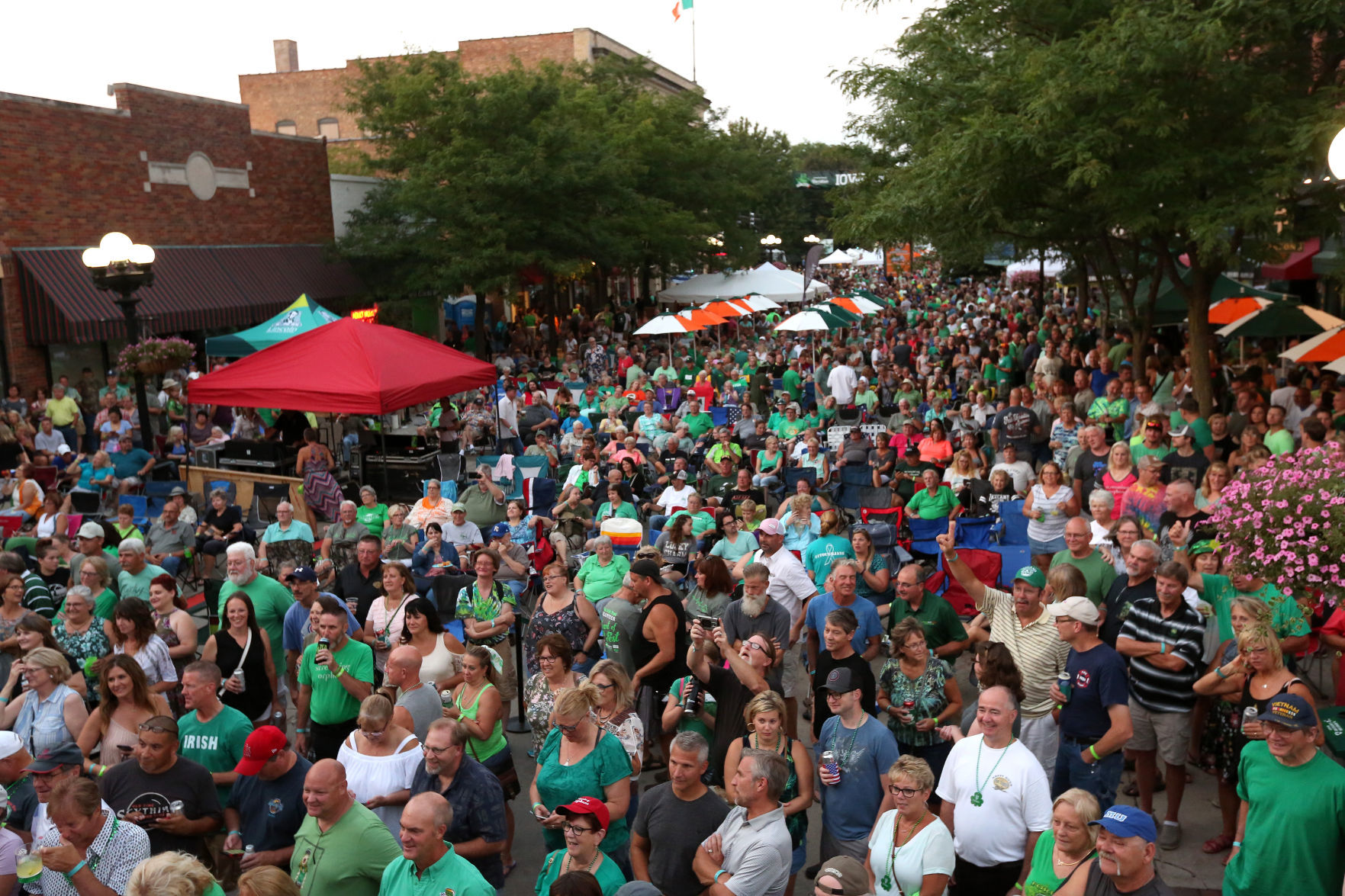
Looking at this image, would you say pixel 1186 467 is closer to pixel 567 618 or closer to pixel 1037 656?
pixel 1037 656

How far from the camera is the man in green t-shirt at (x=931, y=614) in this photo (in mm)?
7184

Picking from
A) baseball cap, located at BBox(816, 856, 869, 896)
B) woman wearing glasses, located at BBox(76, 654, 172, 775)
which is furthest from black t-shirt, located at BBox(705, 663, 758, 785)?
woman wearing glasses, located at BBox(76, 654, 172, 775)

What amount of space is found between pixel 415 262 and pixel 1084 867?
28.5m

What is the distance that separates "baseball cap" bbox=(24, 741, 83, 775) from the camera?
5.30 m

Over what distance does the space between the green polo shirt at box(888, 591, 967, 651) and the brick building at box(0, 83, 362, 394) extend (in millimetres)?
19492

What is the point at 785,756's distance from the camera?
5543 millimetres

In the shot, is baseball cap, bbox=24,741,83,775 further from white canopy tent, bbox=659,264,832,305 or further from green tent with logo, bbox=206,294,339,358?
white canopy tent, bbox=659,264,832,305

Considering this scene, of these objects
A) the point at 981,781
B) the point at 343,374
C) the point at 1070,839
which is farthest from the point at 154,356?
the point at 1070,839

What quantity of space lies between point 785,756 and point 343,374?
30.0 ft

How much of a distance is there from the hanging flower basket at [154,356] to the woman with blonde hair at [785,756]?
12668mm

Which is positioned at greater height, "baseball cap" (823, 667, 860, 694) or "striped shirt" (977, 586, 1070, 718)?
"baseball cap" (823, 667, 860, 694)

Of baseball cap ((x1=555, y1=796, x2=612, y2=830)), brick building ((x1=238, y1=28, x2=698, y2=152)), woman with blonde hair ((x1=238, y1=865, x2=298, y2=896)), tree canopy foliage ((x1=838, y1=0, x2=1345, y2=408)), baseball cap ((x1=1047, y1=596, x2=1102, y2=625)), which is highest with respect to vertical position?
brick building ((x1=238, y1=28, x2=698, y2=152))

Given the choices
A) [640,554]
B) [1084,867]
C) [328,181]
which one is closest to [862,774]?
[1084,867]

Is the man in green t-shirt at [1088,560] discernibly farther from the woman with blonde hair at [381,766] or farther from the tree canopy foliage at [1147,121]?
the tree canopy foliage at [1147,121]
